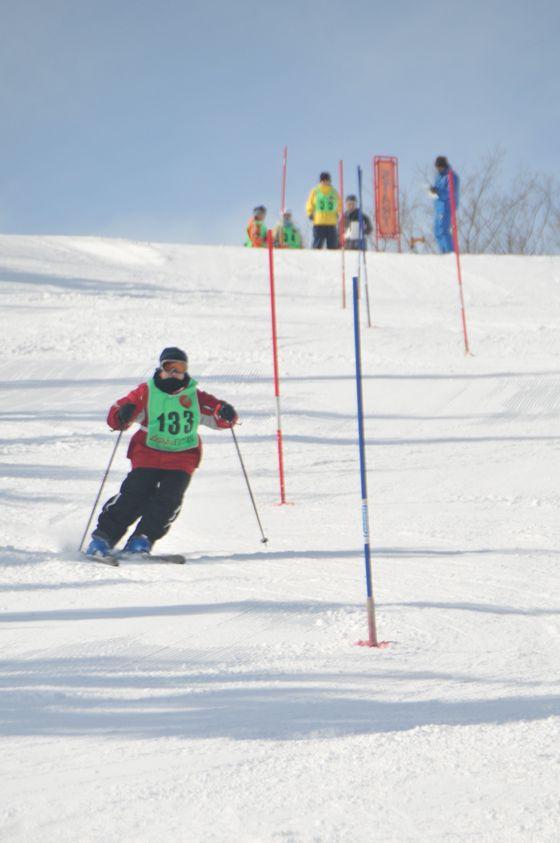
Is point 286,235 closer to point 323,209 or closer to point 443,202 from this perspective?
point 323,209

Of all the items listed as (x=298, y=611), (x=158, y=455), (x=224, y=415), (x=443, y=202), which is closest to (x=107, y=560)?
(x=158, y=455)

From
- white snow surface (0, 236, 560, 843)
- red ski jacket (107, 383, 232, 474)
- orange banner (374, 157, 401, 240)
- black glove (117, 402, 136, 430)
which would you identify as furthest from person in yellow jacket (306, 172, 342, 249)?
black glove (117, 402, 136, 430)

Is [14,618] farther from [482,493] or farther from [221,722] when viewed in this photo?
[482,493]

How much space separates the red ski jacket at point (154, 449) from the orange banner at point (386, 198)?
823 inches

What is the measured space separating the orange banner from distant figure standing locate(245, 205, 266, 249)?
3561 millimetres

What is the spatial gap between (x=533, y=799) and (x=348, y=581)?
3.18m

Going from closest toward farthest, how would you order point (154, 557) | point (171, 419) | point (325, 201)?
point (154, 557) < point (171, 419) < point (325, 201)

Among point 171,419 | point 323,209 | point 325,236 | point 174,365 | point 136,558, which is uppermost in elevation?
point 323,209

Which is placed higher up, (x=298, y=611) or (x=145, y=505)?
(x=145, y=505)

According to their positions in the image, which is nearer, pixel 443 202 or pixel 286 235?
pixel 443 202

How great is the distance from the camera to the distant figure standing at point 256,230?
78.6 feet

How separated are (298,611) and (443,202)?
16795mm

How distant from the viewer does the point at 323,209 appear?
74.5 ft

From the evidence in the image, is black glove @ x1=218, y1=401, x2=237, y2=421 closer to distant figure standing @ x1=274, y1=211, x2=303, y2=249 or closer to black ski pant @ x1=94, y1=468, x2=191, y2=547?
black ski pant @ x1=94, y1=468, x2=191, y2=547
